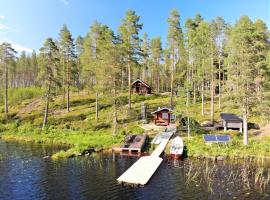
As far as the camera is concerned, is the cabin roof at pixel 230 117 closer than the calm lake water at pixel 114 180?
No

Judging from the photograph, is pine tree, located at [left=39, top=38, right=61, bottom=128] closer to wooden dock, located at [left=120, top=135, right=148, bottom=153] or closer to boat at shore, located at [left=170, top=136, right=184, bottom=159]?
wooden dock, located at [left=120, top=135, right=148, bottom=153]

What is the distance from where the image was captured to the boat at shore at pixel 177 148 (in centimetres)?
3344

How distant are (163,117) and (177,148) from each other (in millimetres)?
15975

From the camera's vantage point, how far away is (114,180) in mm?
24953

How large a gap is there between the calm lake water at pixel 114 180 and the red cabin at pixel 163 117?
1740 centimetres

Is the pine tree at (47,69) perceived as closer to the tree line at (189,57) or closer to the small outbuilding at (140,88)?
the tree line at (189,57)

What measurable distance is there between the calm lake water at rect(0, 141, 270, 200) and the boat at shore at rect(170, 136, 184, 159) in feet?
5.22

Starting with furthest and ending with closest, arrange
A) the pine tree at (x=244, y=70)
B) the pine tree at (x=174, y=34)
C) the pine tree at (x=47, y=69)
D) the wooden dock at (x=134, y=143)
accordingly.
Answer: the pine tree at (x=174, y=34) < the pine tree at (x=47, y=69) < the wooden dock at (x=134, y=143) < the pine tree at (x=244, y=70)

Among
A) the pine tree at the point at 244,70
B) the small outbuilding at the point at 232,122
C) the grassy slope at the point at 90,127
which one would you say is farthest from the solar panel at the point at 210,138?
the small outbuilding at the point at 232,122

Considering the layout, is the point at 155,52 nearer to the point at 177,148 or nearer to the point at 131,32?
the point at 131,32

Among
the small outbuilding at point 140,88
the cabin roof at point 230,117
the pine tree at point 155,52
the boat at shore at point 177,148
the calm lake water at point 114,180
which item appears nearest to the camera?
the calm lake water at point 114,180

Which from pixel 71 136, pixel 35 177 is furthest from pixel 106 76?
pixel 35 177

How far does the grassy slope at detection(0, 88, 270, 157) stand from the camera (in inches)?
1383

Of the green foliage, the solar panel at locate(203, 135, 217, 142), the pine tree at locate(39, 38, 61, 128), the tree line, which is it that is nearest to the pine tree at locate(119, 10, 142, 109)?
the tree line
